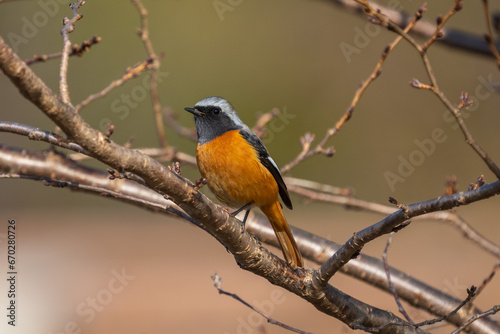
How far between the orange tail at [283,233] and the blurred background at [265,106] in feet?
16.8

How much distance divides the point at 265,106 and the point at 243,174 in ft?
29.3

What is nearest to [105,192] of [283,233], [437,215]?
[283,233]

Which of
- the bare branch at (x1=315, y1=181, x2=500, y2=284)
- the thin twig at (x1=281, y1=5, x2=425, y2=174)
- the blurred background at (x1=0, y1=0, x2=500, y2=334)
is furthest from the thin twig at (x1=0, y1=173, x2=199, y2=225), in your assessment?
the blurred background at (x1=0, y1=0, x2=500, y2=334)

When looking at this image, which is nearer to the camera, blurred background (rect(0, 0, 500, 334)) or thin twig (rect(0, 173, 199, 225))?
thin twig (rect(0, 173, 199, 225))

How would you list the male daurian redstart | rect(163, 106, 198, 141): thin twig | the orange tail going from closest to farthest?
the orange tail, the male daurian redstart, rect(163, 106, 198, 141): thin twig

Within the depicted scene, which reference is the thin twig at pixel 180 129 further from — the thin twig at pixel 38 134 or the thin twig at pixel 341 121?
the thin twig at pixel 38 134

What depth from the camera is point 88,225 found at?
11.1 meters

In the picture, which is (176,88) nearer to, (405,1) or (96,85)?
(96,85)

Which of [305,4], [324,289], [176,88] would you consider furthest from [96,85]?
[324,289]

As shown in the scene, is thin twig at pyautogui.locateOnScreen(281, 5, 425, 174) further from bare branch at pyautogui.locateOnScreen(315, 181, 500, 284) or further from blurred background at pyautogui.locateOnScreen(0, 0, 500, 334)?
blurred background at pyautogui.locateOnScreen(0, 0, 500, 334)

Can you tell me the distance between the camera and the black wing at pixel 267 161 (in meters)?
4.49

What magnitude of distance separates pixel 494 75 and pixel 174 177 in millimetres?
12875

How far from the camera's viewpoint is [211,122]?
4727 millimetres

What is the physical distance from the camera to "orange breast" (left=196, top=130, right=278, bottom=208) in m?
4.25
